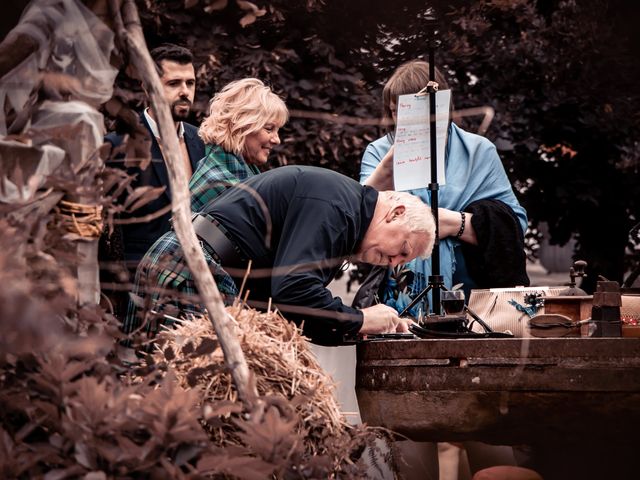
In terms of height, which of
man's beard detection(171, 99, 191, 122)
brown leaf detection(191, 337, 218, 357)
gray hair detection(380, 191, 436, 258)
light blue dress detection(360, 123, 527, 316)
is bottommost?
light blue dress detection(360, 123, 527, 316)

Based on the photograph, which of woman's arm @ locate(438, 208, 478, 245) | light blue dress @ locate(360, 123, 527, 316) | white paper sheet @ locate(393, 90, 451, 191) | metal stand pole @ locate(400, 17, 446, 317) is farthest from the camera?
light blue dress @ locate(360, 123, 527, 316)

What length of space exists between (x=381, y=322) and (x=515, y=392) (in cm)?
47

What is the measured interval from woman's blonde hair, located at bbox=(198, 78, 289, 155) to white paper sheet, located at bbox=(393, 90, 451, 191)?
405mm

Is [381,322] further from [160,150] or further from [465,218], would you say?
[160,150]

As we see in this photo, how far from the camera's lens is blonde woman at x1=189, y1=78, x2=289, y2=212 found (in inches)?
149

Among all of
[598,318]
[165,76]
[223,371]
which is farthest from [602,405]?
[165,76]

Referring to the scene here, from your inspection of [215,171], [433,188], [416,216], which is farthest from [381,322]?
[215,171]

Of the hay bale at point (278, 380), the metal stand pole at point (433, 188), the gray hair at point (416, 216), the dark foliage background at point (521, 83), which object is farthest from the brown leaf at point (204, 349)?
the dark foliage background at point (521, 83)

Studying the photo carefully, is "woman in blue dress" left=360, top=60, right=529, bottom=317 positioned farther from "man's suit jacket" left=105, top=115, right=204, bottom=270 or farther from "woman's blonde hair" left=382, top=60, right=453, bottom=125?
"man's suit jacket" left=105, top=115, right=204, bottom=270

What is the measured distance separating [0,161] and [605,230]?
6.07 meters

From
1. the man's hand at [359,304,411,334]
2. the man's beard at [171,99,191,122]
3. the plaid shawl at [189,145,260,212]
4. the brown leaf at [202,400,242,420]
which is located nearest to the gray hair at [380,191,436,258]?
the man's hand at [359,304,411,334]

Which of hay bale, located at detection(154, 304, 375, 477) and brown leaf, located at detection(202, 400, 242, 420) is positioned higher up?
brown leaf, located at detection(202, 400, 242, 420)

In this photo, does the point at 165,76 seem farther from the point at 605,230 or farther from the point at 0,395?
the point at 605,230

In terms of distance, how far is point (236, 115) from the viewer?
3807 mm
